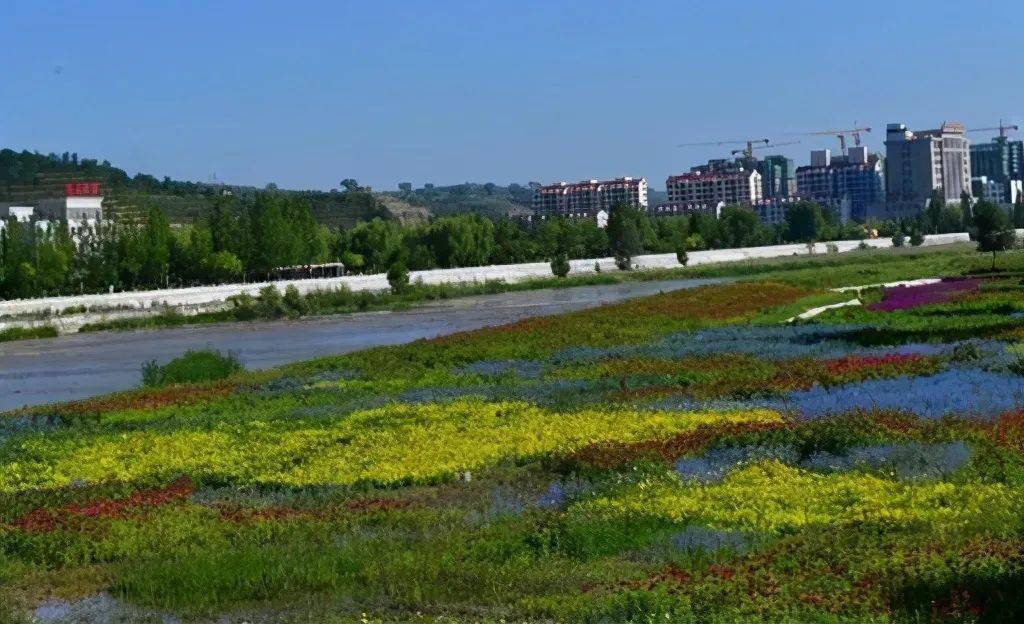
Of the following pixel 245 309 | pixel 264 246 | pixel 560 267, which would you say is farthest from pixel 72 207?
pixel 245 309

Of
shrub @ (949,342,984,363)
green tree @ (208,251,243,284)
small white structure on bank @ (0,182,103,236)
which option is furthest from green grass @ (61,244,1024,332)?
small white structure on bank @ (0,182,103,236)

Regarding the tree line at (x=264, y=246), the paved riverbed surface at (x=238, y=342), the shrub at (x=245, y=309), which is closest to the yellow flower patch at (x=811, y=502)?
the paved riverbed surface at (x=238, y=342)

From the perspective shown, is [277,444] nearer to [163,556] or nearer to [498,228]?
[163,556]

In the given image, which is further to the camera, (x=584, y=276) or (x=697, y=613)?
(x=584, y=276)

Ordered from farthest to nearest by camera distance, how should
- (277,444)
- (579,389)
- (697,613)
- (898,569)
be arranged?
(579,389)
(277,444)
(898,569)
(697,613)

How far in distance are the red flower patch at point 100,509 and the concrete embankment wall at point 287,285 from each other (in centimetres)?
6032

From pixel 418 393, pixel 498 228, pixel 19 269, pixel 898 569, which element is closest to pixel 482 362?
pixel 418 393

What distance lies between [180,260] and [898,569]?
100265 mm

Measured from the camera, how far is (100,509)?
16594 millimetres

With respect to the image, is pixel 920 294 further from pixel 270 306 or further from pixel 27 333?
pixel 27 333

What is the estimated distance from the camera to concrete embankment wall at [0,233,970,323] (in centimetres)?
8112

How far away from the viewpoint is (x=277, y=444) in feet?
70.5

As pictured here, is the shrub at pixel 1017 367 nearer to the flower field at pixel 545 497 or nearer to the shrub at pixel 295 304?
the flower field at pixel 545 497

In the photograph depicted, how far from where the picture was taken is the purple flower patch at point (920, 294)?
50.4 meters
